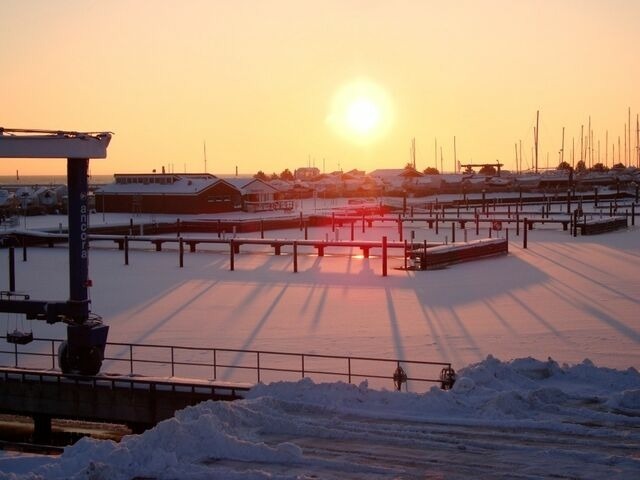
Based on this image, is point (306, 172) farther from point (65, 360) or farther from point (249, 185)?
point (65, 360)

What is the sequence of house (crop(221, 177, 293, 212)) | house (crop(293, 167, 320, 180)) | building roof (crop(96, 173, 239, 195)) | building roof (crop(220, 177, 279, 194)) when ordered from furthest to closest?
house (crop(293, 167, 320, 180)) → building roof (crop(220, 177, 279, 194)) → house (crop(221, 177, 293, 212)) → building roof (crop(96, 173, 239, 195))

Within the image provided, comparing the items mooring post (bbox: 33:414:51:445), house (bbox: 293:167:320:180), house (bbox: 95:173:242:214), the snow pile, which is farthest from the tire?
house (bbox: 293:167:320:180)

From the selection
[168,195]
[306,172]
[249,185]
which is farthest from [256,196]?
[306,172]

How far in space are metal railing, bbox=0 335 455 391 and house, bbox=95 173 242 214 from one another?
2056 inches

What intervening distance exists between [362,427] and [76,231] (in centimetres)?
798

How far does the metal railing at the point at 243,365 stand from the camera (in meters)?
17.9

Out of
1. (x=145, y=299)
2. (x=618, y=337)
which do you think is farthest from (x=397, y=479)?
(x=145, y=299)

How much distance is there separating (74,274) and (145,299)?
463 inches

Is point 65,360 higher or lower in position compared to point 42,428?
higher

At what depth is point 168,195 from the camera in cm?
7412

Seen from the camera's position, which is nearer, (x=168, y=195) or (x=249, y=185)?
(x=168, y=195)

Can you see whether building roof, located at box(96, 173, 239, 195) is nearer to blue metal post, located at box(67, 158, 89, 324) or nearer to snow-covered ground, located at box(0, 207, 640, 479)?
snow-covered ground, located at box(0, 207, 640, 479)

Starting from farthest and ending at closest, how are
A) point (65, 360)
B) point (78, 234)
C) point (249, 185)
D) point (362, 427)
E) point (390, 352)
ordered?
point (249, 185) < point (390, 352) < point (78, 234) < point (65, 360) < point (362, 427)

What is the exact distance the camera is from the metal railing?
17891 mm
